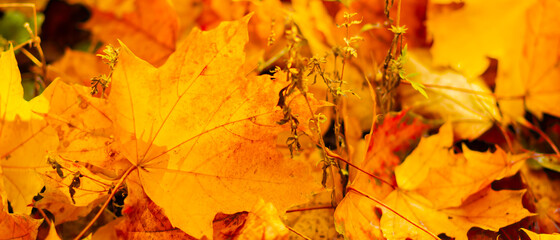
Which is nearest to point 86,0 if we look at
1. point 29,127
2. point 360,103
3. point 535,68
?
point 29,127

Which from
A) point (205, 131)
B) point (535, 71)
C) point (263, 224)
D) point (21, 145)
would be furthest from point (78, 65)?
point (535, 71)

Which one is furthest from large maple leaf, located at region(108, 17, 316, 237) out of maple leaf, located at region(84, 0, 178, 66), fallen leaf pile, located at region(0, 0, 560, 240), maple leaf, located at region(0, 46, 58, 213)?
maple leaf, located at region(84, 0, 178, 66)

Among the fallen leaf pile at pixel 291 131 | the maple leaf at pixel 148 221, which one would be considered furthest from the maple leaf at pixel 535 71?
the maple leaf at pixel 148 221

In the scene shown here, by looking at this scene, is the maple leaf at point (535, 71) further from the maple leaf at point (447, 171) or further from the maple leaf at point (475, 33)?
the maple leaf at point (447, 171)

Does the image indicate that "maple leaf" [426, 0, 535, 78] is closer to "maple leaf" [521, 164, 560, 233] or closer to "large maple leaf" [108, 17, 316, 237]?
"maple leaf" [521, 164, 560, 233]

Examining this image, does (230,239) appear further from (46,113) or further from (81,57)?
(81,57)

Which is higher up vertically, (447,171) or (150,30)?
(150,30)

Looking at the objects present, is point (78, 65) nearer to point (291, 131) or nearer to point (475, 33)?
point (291, 131)
